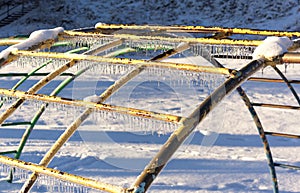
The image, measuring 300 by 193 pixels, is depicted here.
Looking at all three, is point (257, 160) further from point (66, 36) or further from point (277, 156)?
point (66, 36)

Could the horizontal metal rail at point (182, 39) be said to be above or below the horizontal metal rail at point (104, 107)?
above

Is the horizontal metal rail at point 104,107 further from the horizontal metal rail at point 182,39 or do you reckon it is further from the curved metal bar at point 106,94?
the horizontal metal rail at point 182,39

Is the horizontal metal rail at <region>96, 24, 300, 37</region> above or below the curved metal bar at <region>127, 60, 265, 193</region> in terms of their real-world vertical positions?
above

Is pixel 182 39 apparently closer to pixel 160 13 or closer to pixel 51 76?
pixel 51 76

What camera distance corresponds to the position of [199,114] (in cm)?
207

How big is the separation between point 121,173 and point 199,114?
3.51 m

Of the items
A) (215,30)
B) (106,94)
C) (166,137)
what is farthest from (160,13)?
(106,94)

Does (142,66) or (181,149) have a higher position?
(142,66)

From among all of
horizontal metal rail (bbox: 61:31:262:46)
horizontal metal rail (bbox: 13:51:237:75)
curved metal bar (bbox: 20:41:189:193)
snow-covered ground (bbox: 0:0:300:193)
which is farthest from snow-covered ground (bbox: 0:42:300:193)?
horizontal metal rail (bbox: 13:51:237:75)

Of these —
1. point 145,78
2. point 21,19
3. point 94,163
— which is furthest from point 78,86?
point 21,19

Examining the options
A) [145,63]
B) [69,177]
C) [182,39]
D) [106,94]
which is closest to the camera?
[69,177]

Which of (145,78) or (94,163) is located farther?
(145,78)

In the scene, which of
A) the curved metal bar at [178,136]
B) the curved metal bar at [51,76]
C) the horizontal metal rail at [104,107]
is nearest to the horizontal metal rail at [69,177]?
the curved metal bar at [178,136]

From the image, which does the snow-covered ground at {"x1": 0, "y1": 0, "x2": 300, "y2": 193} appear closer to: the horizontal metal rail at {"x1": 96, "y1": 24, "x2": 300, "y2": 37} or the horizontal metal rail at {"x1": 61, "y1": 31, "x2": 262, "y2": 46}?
the horizontal metal rail at {"x1": 61, "y1": 31, "x2": 262, "y2": 46}
